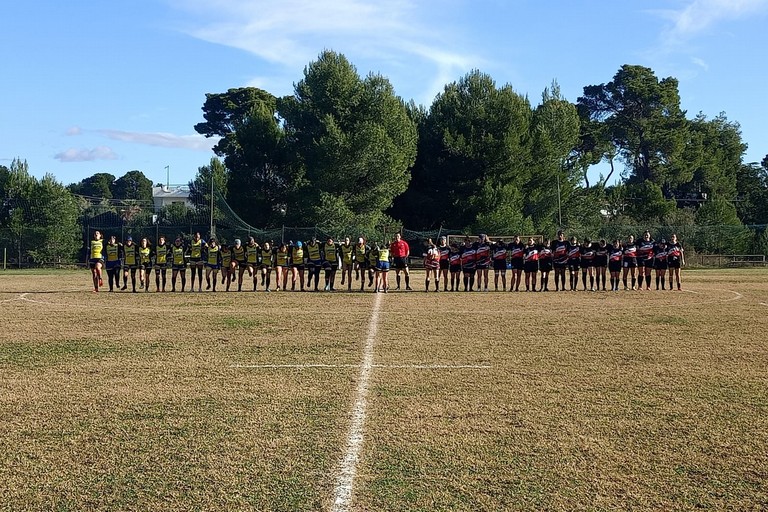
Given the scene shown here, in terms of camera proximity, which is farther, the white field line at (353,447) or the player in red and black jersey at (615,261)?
the player in red and black jersey at (615,261)

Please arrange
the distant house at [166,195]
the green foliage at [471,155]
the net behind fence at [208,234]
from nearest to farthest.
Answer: the net behind fence at [208,234] → the green foliage at [471,155] → the distant house at [166,195]

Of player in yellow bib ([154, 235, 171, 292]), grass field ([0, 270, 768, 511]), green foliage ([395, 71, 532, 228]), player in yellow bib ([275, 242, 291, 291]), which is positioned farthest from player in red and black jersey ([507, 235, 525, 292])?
green foliage ([395, 71, 532, 228])

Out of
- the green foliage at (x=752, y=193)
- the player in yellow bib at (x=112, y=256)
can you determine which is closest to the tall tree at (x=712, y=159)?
the green foliage at (x=752, y=193)

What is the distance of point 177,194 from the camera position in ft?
337

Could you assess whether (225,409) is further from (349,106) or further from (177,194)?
(177,194)

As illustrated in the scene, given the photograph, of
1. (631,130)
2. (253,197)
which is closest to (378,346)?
(253,197)

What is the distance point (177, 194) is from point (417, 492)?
336ft

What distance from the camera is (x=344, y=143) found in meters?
43.2

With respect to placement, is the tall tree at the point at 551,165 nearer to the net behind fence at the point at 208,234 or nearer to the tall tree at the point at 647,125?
the net behind fence at the point at 208,234

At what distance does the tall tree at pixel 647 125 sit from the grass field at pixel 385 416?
5717 cm

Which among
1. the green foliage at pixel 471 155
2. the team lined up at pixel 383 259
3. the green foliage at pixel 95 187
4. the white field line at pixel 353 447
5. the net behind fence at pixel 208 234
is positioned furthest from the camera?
the green foliage at pixel 95 187

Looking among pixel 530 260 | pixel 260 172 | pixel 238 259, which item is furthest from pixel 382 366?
pixel 260 172

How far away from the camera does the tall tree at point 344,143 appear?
43.3 metres

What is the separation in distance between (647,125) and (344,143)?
118 feet
